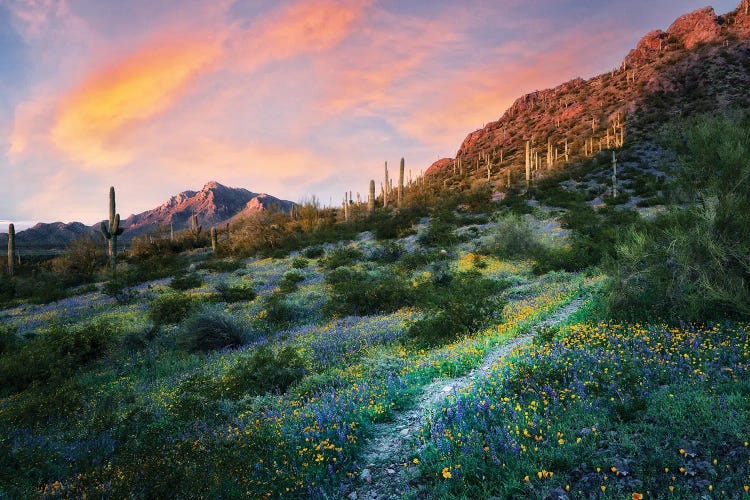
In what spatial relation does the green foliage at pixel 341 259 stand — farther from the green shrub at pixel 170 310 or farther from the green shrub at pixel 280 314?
the green shrub at pixel 170 310

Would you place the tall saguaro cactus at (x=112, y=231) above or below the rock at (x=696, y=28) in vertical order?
below

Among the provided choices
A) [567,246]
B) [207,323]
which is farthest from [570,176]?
[207,323]

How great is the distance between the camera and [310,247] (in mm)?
26203

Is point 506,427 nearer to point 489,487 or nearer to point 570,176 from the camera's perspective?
point 489,487

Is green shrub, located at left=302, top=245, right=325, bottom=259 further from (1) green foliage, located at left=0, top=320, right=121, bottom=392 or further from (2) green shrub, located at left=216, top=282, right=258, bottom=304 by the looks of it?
(1) green foliage, located at left=0, top=320, right=121, bottom=392

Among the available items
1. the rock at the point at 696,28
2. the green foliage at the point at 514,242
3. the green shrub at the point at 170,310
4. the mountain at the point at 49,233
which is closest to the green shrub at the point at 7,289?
the green shrub at the point at 170,310

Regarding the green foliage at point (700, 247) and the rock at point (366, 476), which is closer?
the rock at point (366, 476)

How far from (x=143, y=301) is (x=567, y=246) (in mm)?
19069

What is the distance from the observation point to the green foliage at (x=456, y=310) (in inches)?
330

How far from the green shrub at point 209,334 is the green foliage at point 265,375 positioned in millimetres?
2564

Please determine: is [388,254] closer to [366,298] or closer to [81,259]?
[366,298]

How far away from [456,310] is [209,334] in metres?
6.64

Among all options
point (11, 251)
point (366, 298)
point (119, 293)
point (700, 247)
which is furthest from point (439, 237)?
point (11, 251)

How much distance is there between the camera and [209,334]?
32.0 feet
